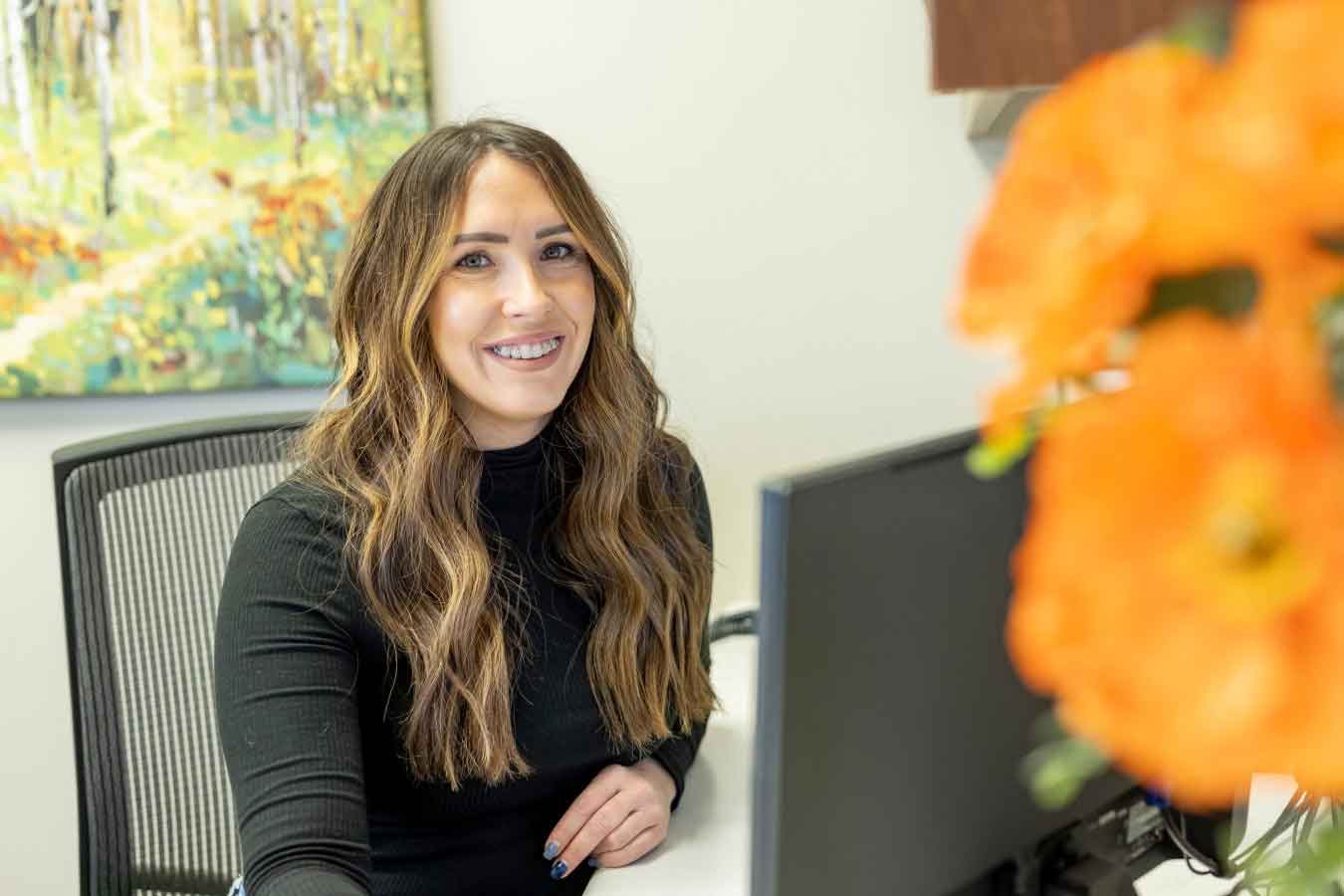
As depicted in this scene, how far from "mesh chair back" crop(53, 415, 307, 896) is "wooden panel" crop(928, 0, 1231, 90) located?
0.89 m

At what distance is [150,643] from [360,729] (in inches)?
10.5

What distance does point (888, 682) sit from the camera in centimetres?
59

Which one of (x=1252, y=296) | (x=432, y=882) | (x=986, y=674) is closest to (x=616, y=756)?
(x=432, y=882)

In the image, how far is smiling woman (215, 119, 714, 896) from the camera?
1.18 meters

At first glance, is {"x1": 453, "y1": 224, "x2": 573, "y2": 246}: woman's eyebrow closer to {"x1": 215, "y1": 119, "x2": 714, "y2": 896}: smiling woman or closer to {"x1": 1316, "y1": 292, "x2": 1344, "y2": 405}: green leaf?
{"x1": 215, "y1": 119, "x2": 714, "y2": 896}: smiling woman

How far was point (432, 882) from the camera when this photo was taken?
1295 mm

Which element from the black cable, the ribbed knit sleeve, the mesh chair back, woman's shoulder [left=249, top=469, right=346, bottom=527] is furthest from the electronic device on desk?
the black cable

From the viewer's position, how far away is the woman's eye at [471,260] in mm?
1337

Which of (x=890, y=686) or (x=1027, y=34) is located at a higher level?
(x=1027, y=34)

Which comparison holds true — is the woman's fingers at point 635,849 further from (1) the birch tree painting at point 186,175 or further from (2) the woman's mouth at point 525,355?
(1) the birch tree painting at point 186,175

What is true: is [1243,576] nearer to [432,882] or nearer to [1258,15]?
[1258,15]

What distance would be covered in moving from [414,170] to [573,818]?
693 millimetres

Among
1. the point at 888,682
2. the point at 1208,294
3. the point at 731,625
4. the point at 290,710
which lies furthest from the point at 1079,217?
the point at 731,625

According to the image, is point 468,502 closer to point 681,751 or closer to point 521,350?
point 521,350
